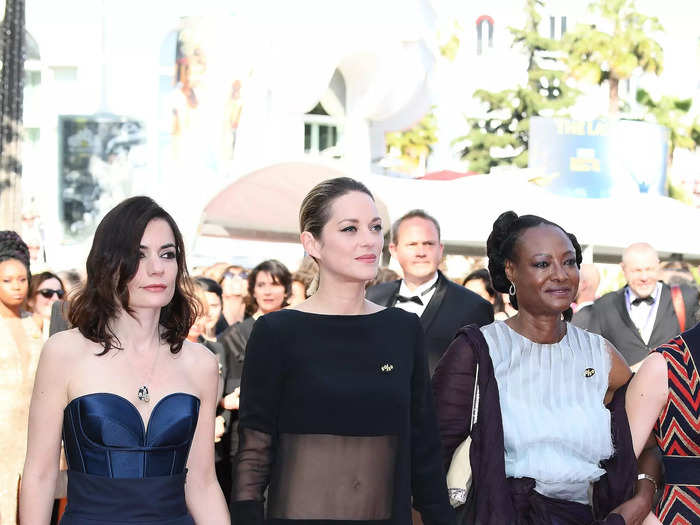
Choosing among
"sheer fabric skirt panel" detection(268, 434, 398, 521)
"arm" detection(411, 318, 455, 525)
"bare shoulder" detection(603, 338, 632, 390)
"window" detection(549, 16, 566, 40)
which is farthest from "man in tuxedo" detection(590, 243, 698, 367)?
"window" detection(549, 16, 566, 40)

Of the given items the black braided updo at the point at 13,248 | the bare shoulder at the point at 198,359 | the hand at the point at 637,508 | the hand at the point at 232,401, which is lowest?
the hand at the point at 232,401

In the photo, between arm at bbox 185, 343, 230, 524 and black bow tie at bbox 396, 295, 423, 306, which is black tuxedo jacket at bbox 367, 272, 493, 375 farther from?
arm at bbox 185, 343, 230, 524

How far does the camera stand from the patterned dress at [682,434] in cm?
446

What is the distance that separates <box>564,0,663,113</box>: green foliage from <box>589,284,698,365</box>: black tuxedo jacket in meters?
48.5

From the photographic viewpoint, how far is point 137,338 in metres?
4.32

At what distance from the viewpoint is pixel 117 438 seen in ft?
13.4

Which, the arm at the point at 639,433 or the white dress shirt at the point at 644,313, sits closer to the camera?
the arm at the point at 639,433

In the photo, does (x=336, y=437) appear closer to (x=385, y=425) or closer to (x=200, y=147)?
(x=385, y=425)

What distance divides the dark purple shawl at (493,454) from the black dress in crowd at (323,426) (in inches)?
8.4

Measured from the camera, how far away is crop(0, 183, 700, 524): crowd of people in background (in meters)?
4.87

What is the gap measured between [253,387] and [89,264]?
28.7 inches

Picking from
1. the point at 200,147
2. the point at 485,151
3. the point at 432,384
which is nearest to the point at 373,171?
the point at 200,147

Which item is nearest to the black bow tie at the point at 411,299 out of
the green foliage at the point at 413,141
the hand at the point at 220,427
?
the hand at the point at 220,427

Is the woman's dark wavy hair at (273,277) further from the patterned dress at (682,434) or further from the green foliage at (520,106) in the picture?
the green foliage at (520,106)
